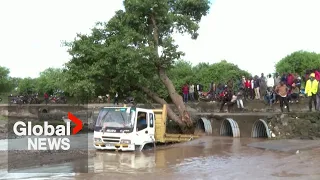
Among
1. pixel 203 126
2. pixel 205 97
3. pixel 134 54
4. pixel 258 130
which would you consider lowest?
pixel 258 130

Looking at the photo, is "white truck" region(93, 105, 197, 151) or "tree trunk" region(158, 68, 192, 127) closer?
"white truck" region(93, 105, 197, 151)

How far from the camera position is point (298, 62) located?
64875 mm

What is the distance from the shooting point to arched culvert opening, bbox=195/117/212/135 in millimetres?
24453

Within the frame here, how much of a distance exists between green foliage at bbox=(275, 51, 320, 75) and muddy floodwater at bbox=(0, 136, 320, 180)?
49.3m

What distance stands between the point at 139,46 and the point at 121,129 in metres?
7.02

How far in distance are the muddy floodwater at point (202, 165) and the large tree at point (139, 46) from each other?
5610 millimetres

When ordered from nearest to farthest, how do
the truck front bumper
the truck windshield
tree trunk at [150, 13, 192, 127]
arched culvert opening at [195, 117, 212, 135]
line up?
the truck front bumper
the truck windshield
tree trunk at [150, 13, 192, 127]
arched culvert opening at [195, 117, 212, 135]

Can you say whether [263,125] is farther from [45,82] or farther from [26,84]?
[26,84]

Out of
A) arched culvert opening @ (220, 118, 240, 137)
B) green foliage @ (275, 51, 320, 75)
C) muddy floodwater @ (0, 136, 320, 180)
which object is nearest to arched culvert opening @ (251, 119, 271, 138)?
arched culvert opening @ (220, 118, 240, 137)

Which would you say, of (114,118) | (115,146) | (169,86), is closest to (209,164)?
(115,146)

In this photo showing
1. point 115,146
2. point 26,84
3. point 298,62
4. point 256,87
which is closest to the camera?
point 115,146

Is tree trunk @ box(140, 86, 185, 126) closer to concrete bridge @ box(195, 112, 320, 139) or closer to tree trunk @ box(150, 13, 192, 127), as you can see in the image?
tree trunk @ box(150, 13, 192, 127)

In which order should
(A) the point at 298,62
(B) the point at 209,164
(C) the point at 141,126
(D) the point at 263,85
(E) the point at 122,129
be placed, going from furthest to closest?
(A) the point at 298,62 → (D) the point at 263,85 → (C) the point at 141,126 → (E) the point at 122,129 → (B) the point at 209,164

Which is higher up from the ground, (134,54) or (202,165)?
(134,54)
